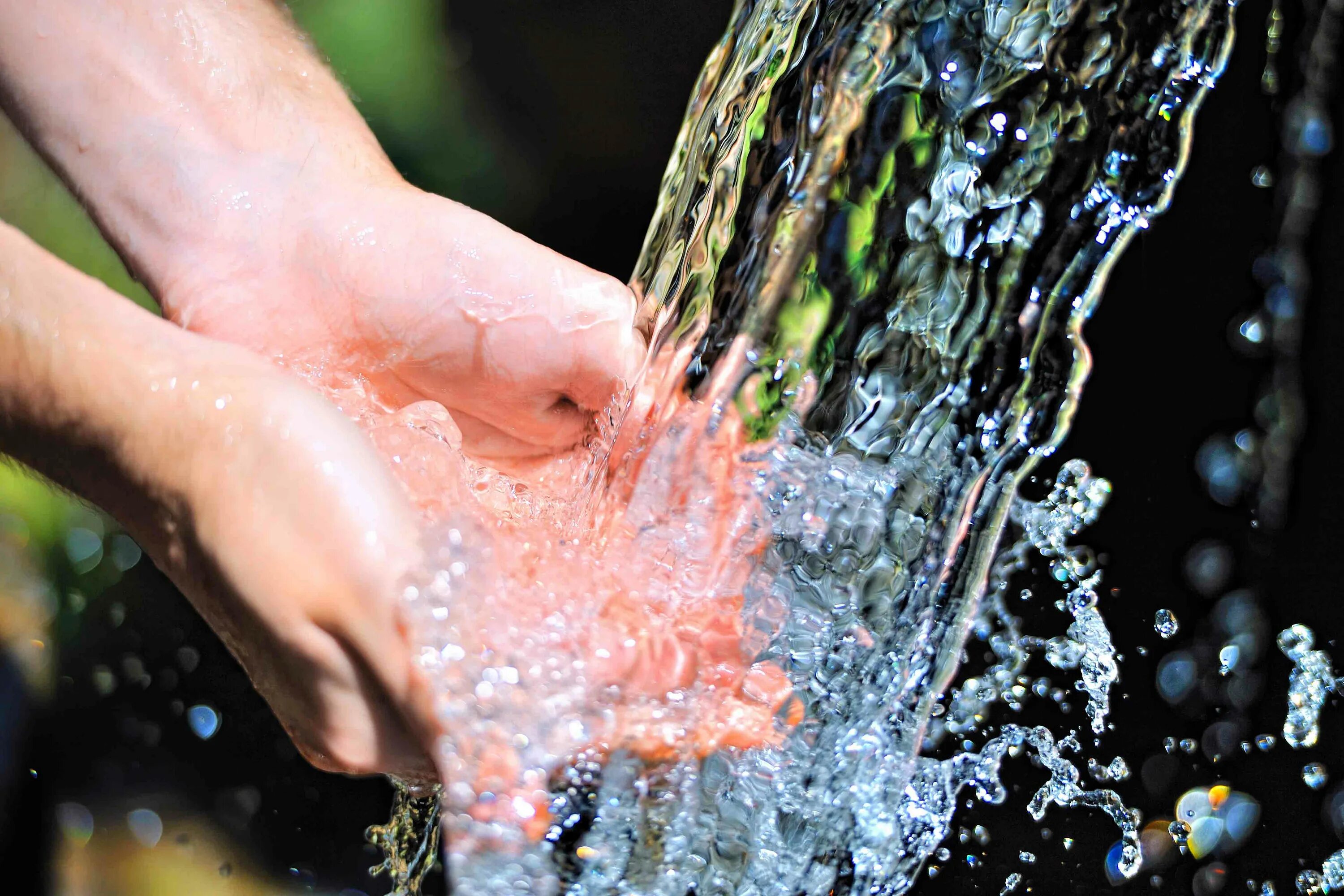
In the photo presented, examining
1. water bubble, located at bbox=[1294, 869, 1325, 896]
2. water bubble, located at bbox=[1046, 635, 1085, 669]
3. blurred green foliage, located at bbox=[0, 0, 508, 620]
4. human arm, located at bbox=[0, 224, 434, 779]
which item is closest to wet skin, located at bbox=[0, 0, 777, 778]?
human arm, located at bbox=[0, 224, 434, 779]

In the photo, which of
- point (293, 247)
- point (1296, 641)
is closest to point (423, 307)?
point (293, 247)

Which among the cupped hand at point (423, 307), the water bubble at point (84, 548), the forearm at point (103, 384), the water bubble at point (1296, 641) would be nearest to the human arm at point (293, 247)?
the cupped hand at point (423, 307)

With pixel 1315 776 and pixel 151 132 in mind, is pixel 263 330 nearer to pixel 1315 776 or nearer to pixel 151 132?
pixel 151 132

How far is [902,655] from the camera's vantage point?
496mm

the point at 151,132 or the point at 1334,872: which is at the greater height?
the point at 151,132

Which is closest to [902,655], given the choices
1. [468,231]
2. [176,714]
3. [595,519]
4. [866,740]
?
[866,740]

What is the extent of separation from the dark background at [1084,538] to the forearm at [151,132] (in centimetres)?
27

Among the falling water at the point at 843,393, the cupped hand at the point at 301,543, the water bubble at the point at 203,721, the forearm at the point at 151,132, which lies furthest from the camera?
the water bubble at the point at 203,721

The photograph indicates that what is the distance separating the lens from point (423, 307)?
54 cm

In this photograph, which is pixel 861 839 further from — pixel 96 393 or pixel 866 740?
pixel 96 393

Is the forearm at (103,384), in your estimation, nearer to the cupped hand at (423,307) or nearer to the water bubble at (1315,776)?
the cupped hand at (423,307)

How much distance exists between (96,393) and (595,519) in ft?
0.70

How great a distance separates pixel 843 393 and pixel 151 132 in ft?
1.37

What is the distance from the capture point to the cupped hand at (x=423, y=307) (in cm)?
53
